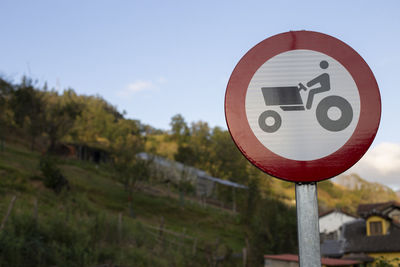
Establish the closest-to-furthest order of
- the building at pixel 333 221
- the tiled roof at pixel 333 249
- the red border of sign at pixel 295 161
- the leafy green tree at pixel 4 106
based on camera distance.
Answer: the red border of sign at pixel 295 161
the tiled roof at pixel 333 249
the leafy green tree at pixel 4 106
the building at pixel 333 221

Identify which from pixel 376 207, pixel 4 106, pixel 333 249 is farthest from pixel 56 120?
pixel 376 207

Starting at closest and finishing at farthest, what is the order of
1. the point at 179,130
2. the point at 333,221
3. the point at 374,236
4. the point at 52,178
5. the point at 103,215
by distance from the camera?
the point at 103,215 < the point at 374,236 < the point at 52,178 < the point at 333,221 < the point at 179,130

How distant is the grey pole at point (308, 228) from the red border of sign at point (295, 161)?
6 cm

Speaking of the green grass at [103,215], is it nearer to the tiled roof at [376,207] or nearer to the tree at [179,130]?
the tiled roof at [376,207]

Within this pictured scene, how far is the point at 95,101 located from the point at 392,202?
151 feet

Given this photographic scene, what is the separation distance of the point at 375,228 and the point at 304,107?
85.2 ft

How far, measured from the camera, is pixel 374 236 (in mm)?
24375

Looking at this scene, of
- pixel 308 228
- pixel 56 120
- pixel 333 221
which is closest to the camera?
pixel 308 228

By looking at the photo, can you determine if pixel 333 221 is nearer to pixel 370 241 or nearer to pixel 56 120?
pixel 370 241

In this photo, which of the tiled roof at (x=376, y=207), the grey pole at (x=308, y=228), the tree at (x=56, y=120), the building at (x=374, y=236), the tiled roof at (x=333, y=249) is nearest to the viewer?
the grey pole at (x=308, y=228)

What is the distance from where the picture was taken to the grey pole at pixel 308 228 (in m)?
1.50

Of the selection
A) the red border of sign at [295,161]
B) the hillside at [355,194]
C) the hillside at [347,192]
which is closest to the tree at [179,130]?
the hillside at [347,192]

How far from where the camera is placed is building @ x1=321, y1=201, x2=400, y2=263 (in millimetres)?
23030

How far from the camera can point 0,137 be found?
3428 centimetres
